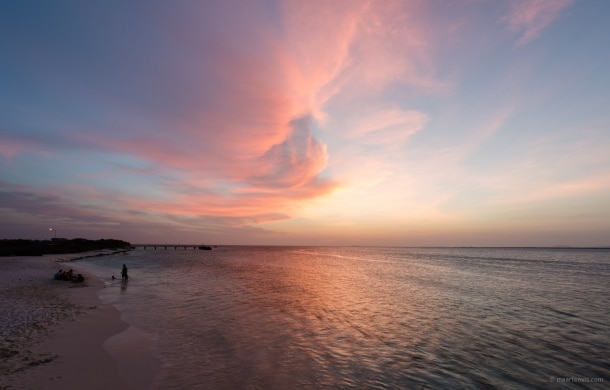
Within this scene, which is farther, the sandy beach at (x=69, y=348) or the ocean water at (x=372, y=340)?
the ocean water at (x=372, y=340)

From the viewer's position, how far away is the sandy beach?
35.3 ft

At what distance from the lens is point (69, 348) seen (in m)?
14.0

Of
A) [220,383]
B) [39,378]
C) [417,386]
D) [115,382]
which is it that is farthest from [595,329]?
[39,378]

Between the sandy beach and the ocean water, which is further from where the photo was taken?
the ocean water

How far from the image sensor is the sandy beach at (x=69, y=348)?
10758 millimetres

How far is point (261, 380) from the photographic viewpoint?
11.8 metres

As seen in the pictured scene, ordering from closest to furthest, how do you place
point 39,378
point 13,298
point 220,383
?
point 39,378 < point 220,383 < point 13,298

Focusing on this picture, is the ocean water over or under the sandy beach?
under

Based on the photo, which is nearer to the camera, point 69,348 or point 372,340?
point 69,348

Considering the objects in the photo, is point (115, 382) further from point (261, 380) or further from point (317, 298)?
point (317, 298)

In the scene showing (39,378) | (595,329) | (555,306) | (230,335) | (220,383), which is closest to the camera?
(39,378)

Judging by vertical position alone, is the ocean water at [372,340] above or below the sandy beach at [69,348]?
below

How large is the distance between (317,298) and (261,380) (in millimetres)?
20699

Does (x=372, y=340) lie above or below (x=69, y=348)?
below
